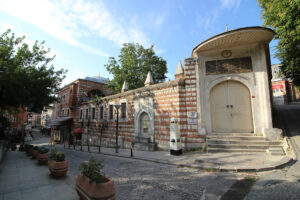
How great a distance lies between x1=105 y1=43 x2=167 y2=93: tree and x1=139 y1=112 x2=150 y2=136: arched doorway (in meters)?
9.89

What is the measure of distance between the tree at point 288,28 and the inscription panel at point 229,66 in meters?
2.01

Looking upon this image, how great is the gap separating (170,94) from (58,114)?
24.5 metres

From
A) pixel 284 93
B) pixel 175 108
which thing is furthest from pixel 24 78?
pixel 284 93

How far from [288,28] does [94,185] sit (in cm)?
1088

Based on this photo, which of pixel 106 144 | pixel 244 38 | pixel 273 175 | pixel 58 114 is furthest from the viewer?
pixel 58 114

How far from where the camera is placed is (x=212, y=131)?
8992 mm

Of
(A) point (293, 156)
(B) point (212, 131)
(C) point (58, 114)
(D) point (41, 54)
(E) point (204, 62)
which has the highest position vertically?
(D) point (41, 54)

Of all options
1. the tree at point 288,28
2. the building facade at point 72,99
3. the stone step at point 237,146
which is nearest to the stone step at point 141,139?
the stone step at point 237,146

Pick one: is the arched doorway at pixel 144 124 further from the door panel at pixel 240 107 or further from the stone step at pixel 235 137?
the door panel at pixel 240 107

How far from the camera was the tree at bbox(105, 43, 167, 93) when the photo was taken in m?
21.4

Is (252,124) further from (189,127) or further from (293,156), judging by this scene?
(189,127)

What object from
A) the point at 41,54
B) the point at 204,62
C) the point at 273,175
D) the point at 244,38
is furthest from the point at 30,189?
the point at 41,54

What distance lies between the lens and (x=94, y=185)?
2830 mm

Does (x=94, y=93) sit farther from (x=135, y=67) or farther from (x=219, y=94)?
(x=219, y=94)
